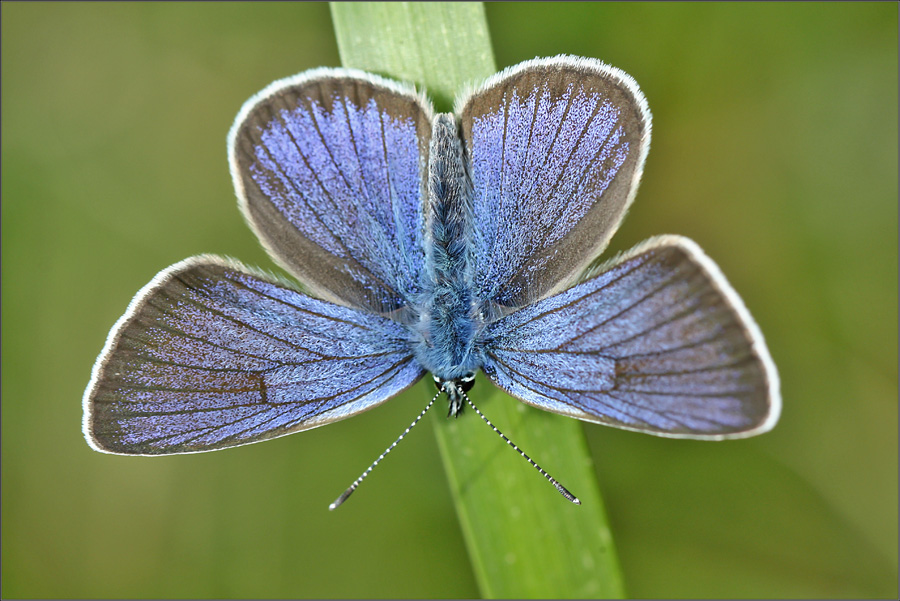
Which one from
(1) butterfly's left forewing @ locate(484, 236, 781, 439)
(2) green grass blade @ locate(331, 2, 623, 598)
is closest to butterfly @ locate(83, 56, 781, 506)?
(1) butterfly's left forewing @ locate(484, 236, 781, 439)

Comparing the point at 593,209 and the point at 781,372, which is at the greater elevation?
the point at 593,209

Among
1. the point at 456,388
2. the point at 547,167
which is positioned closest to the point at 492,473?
the point at 456,388

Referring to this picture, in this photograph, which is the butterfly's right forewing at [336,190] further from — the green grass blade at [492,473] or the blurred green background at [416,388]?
the blurred green background at [416,388]

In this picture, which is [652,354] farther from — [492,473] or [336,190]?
[336,190]

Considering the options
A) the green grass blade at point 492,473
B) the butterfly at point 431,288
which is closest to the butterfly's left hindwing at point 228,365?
the butterfly at point 431,288

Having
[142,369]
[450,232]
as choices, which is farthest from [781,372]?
[142,369]

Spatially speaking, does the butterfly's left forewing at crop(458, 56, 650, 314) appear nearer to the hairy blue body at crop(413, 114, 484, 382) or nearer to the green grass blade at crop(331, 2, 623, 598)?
the hairy blue body at crop(413, 114, 484, 382)

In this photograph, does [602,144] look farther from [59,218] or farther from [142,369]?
[59,218]

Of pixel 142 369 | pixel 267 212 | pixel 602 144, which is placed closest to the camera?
pixel 142 369

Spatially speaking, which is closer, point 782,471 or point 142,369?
point 142,369
